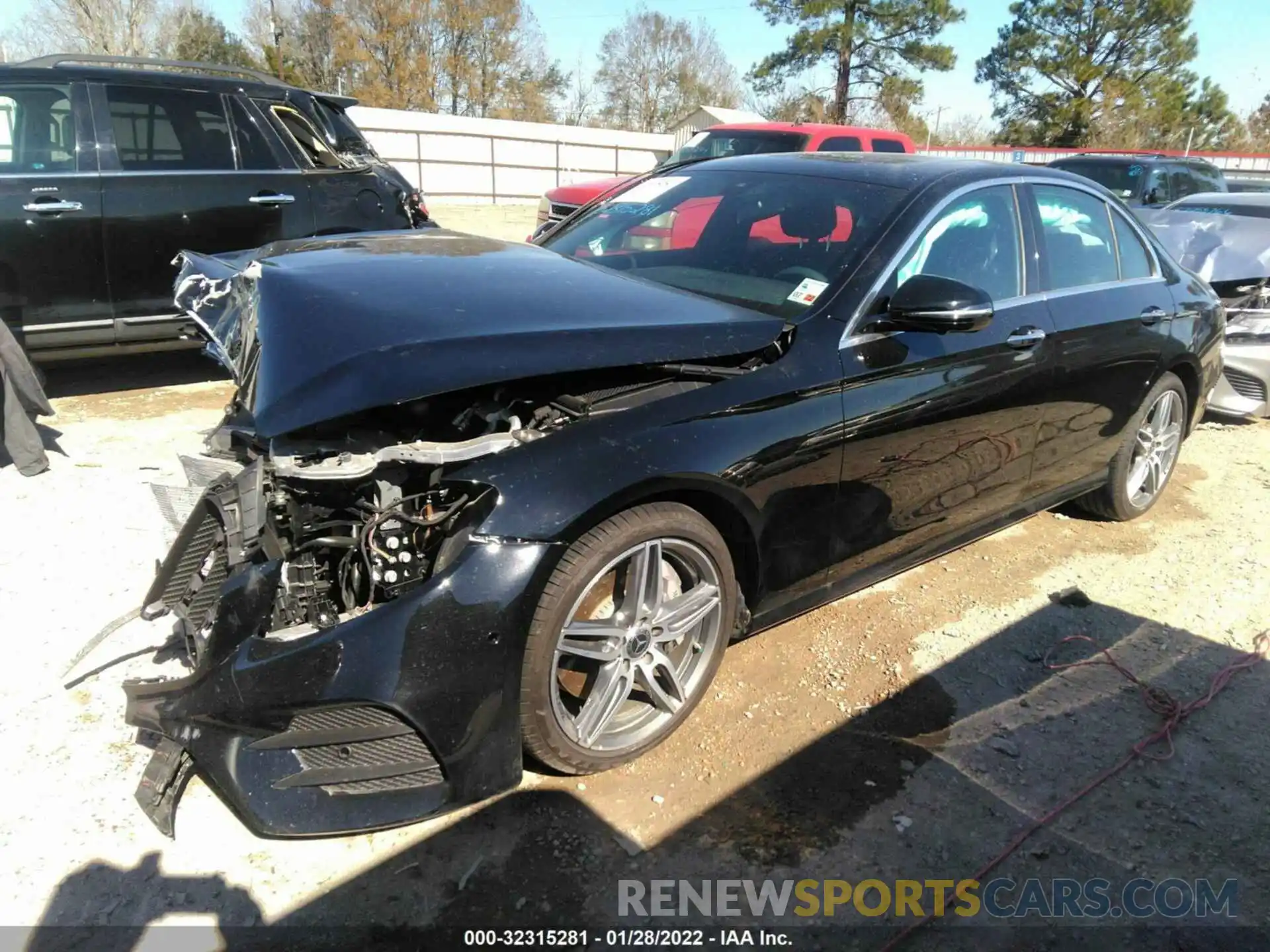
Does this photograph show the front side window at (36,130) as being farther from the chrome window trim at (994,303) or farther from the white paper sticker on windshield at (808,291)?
the chrome window trim at (994,303)

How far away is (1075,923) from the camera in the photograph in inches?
86.1

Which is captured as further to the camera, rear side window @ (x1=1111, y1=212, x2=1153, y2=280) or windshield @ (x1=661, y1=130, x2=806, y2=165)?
windshield @ (x1=661, y1=130, x2=806, y2=165)

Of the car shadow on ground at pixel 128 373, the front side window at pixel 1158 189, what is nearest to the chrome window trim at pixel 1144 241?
the car shadow on ground at pixel 128 373

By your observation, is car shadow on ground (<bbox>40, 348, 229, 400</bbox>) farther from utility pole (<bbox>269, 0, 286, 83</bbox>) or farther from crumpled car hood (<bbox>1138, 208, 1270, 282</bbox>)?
utility pole (<bbox>269, 0, 286, 83</bbox>)

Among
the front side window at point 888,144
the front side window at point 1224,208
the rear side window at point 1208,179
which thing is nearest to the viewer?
the front side window at point 1224,208

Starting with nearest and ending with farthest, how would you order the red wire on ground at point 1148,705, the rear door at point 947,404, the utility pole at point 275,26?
1. the red wire on ground at point 1148,705
2. the rear door at point 947,404
3. the utility pole at point 275,26

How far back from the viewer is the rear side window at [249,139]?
5695 mm

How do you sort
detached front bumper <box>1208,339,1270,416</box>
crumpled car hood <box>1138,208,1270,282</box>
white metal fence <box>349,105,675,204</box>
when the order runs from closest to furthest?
detached front bumper <box>1208,339,1270,416</box> < crumpled car hood <box>1138,208,1270,282</box> < white metal fence <box>349,105,675,204</box>

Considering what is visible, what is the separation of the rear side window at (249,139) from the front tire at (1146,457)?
5.43 m

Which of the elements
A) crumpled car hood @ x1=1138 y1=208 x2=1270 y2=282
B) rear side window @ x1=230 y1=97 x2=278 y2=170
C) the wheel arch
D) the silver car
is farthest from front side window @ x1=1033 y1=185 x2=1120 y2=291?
rear side window @ x1=230 y1=97 x2=278 y2=170

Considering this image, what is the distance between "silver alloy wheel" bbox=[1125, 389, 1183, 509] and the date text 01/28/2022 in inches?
133

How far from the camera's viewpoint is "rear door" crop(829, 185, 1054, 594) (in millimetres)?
2865

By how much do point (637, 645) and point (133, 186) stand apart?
15.3ft

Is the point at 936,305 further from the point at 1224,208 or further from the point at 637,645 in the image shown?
the point at 1224,208
